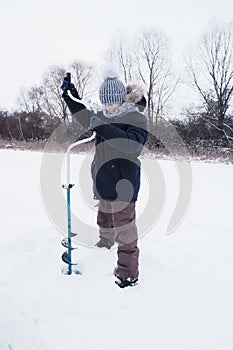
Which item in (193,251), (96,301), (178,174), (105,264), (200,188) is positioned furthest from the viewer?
(178,174)

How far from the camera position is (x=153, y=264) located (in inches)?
96.5

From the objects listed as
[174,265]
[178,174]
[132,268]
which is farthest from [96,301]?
[178,174]

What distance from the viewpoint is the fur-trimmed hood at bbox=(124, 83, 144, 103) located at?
2098mm

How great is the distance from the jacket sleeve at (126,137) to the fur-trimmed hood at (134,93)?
0.21 meters

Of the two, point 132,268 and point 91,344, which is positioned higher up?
point 132,268

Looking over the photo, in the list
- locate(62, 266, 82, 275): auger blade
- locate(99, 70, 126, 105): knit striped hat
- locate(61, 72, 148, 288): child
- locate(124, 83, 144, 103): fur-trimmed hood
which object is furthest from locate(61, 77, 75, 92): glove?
locate(62, 266, 82, 275): auger blade

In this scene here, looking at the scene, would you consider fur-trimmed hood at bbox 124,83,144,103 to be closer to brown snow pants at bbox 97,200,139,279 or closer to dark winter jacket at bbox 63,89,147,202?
dark winter jacket at bbox 63,89,147,202

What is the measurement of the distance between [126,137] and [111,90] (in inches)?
13.3

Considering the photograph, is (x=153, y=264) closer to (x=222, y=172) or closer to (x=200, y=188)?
(x=200, y=188)

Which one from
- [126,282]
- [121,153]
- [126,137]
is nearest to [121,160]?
[121,153]

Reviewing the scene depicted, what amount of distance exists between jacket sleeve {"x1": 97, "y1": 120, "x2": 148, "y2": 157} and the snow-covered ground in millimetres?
957

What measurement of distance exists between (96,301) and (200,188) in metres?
4.37

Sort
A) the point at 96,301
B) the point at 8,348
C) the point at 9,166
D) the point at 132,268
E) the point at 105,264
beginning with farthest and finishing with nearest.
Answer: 1. the point at 9,166
2. the point at 105,264
3. the point at 132,268
4. the point at 96,301
5. the point at 8,348

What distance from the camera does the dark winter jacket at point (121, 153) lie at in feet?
6.32
